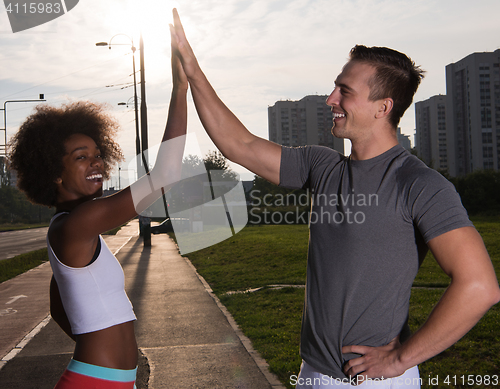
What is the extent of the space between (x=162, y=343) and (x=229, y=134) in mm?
4905

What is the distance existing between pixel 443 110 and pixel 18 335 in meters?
113

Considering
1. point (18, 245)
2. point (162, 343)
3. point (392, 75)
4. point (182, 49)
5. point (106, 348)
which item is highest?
point (182, 49)

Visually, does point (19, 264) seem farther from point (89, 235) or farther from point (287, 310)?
point (89, 235)

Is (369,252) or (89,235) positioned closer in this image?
(369,252)

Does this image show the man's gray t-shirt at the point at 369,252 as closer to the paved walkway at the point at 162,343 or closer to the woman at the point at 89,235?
the woman at the point at 89,235

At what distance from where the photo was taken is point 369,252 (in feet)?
5.83

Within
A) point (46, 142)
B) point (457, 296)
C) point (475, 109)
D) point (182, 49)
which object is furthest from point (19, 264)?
point (475, 109)

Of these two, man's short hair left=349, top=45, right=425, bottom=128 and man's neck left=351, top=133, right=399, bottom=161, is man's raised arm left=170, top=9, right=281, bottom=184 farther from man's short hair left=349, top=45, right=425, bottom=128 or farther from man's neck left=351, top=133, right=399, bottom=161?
man's short hair left=349, top=45, right=425, bottom=128

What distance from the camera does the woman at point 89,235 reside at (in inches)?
74.9

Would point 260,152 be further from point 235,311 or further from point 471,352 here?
point 235,311

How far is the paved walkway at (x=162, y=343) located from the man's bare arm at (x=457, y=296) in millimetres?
3386

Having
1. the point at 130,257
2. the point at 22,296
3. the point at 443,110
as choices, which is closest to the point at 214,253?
the point at 130,257

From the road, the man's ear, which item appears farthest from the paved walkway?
the road

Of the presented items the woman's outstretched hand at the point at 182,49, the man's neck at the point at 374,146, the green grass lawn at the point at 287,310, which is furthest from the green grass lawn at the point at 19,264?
the man's neck at the point at 374,146
